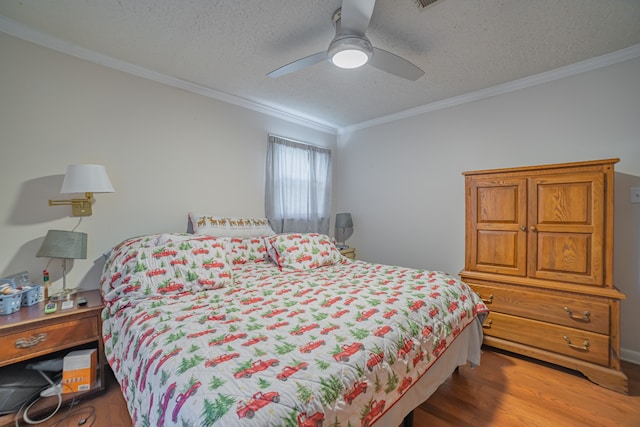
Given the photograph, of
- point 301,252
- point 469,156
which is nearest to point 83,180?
point 301,252

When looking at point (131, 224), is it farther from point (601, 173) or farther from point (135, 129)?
point (601, 173)

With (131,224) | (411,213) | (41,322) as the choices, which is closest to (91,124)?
(131,224)

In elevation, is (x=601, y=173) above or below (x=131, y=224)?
above

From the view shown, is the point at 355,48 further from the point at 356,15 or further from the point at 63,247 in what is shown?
the point at 63,247

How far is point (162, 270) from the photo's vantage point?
5.59ft

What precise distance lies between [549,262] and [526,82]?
1639 millimetres

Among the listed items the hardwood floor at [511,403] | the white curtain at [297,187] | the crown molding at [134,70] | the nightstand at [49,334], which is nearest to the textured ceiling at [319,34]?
the crown molding at [134,70]

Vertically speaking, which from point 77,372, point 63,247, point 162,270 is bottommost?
point 77,372

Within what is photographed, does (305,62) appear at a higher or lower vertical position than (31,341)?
higher

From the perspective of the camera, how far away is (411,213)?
3348mm

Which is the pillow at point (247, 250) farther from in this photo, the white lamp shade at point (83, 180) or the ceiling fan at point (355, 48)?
the ceiling fan at point (355, 48)

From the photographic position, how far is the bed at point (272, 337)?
0.83 meters

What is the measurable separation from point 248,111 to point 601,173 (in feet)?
10.1

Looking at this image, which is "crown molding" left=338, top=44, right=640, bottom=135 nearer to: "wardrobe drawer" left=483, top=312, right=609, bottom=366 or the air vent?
the air vent
